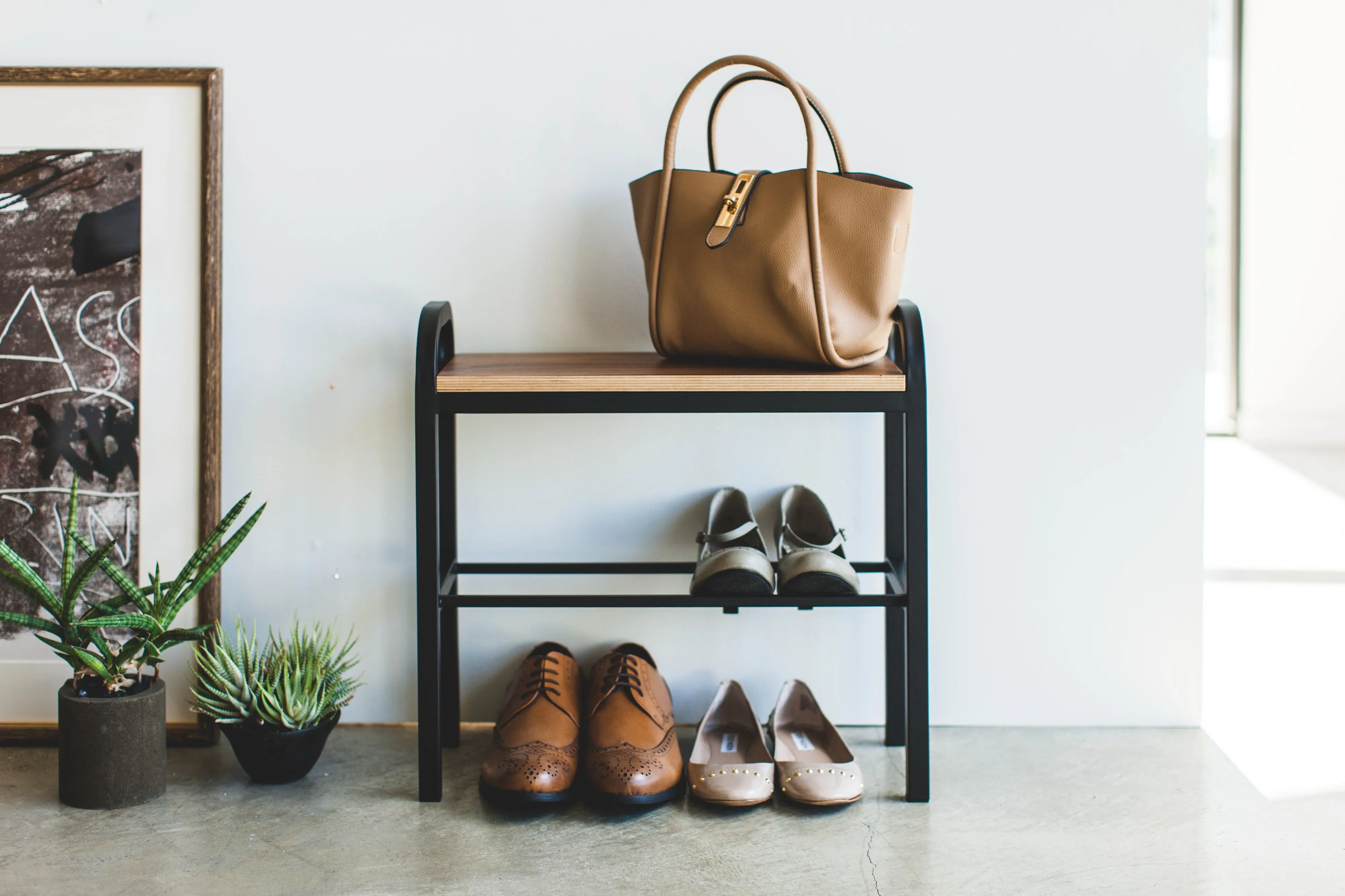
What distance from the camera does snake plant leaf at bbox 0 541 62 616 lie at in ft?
4.80

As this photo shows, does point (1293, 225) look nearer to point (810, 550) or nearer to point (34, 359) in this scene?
point (810, 550)

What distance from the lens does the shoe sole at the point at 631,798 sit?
147 cm

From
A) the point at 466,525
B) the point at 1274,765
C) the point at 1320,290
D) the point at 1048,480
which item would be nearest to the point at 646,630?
the point at 466,525

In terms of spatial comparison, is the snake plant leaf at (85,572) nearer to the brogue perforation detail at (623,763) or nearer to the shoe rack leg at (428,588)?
the shoe rack leg at (428,588)

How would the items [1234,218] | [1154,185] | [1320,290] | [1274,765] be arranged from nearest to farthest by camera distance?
[1274,765], [1154,185], [1320,290], [1234,218]

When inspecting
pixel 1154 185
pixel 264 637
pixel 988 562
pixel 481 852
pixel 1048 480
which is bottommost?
pixel 481 852

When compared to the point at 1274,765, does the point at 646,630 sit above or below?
above

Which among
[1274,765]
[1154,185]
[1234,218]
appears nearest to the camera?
[1274,765]

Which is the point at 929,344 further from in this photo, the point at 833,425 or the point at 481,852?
the point at 481,852

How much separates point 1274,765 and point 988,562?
1.81 feet

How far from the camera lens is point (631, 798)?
1467mm

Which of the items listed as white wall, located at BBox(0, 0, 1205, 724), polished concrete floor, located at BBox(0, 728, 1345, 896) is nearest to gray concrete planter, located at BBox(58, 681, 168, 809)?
polished concrete floor, located at BBox(0, 728, 1345, 896)

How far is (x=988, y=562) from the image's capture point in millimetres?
1820

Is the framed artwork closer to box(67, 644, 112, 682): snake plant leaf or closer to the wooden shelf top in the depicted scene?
box(67, 644, 112, 682): snake plant leaf
